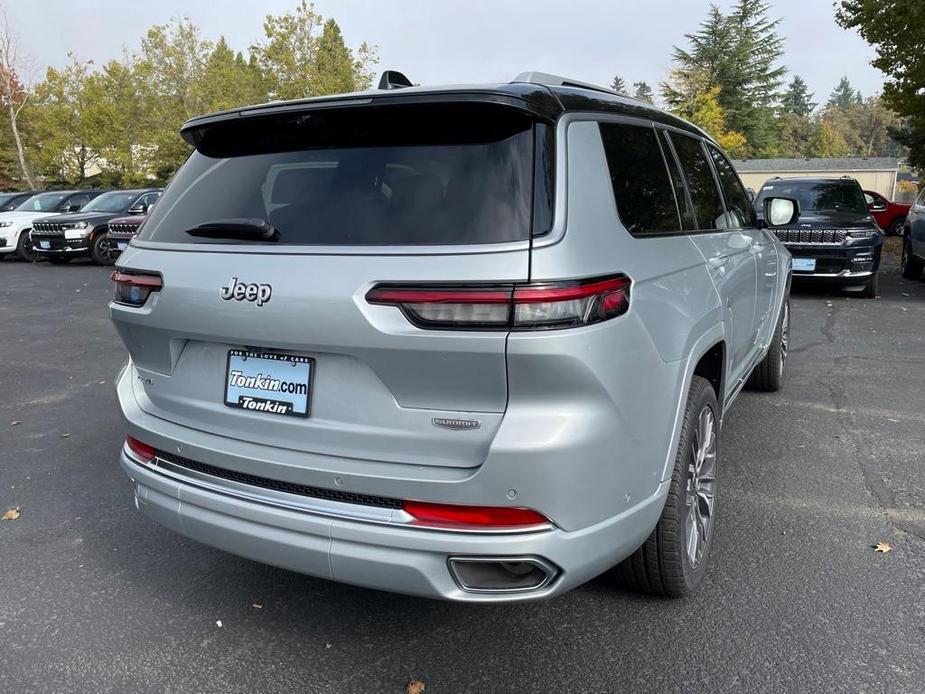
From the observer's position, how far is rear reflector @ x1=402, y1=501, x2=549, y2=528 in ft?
6.93

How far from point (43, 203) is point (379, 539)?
21.8 meters

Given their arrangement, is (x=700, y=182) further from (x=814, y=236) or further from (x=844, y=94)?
(x=844, y=94)

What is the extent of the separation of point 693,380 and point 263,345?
5.32ft

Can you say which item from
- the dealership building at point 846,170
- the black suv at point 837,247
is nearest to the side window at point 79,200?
the black suv at point 837,247

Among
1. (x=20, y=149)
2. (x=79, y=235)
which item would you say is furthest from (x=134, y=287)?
(x=20, y=149)

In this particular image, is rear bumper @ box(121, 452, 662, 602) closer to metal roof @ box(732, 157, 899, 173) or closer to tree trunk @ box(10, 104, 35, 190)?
tree trunk @ box(10, 104, 35, 190)

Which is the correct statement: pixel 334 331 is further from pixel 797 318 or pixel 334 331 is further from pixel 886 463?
pixel 797 318

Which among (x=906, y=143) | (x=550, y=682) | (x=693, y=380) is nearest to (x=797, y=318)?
(x=693, y=380)

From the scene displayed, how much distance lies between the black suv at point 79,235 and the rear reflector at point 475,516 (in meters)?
16.1

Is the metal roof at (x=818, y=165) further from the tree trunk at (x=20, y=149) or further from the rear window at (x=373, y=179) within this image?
the rear window at (x=373, y=179)

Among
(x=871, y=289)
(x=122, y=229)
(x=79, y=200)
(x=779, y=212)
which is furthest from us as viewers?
(x=79, y=200)

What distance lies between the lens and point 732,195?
14.5 feet

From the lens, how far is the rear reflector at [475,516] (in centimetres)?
211

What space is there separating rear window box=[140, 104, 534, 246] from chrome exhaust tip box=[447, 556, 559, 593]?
93cm
